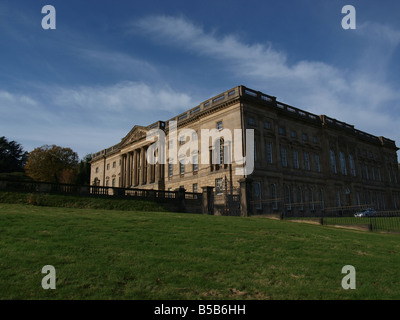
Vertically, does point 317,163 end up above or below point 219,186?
above

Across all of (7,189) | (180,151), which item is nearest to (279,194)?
(180,151)

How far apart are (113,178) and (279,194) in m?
40.6

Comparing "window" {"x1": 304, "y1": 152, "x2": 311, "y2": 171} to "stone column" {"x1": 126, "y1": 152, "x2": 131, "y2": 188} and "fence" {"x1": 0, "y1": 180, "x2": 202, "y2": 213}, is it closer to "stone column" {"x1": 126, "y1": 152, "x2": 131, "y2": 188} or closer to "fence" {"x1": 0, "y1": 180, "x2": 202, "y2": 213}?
"fence" {"x1": 0, "y1": 180, "x2": 202, "y2": 213}

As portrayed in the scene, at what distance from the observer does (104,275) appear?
7.20 metres

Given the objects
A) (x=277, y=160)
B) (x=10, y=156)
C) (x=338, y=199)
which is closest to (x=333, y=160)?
(x=338, y=199)

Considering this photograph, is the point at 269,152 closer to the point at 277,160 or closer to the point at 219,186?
the point at 277,160

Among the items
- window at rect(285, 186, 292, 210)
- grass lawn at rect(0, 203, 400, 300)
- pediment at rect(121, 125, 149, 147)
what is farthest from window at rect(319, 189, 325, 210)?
grass lawn at rect(0, 203, 400, 300)

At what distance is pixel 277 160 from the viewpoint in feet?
131

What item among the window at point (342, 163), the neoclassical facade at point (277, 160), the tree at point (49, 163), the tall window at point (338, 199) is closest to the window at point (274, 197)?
the neoclassical facade at point (277, 160)

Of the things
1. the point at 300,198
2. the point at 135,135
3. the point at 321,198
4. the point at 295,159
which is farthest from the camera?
the point at 135,135

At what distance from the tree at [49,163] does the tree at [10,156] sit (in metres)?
6.08

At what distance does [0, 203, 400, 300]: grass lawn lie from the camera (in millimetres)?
6645

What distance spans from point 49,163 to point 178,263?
223 feet

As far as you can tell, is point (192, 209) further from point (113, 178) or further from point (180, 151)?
point (113, 178)
